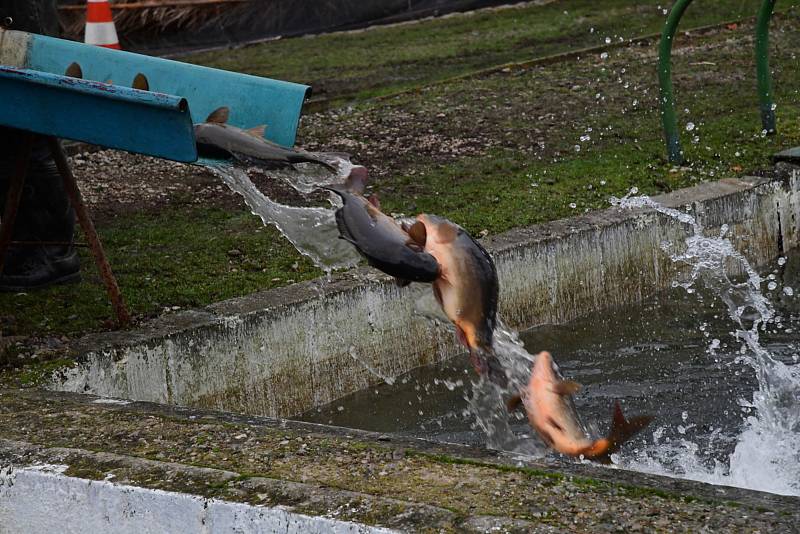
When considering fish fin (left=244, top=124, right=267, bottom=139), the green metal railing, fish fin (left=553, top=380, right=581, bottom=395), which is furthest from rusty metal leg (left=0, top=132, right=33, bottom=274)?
the green metal railing

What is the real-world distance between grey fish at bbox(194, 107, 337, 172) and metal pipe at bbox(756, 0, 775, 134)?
4364mm

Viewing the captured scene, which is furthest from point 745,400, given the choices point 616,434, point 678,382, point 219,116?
point 219,116

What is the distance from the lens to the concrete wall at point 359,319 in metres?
5.57

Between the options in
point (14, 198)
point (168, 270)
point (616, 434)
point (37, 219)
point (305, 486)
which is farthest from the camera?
point (168, 270)

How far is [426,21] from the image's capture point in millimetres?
15734

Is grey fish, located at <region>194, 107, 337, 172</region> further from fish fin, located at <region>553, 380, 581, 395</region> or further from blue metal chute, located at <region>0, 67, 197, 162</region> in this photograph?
fish fin, located at <region>553, 380, 581, 395</region>

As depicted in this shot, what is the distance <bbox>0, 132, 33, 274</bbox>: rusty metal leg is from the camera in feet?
18.4

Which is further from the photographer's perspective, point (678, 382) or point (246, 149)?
point (678, 382)

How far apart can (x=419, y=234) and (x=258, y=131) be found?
1.67 meters

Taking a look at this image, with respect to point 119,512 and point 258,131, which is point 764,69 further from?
point 119,512

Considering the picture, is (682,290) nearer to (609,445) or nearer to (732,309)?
(732,309)

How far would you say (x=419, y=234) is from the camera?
4422 mm

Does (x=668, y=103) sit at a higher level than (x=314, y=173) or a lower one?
higher

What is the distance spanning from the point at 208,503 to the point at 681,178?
5.19 metres
